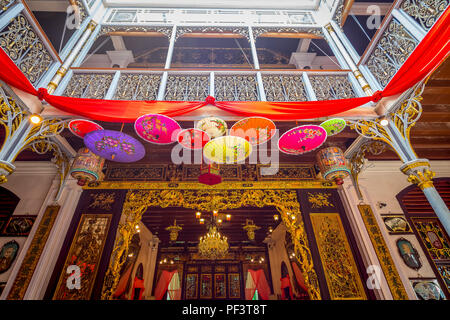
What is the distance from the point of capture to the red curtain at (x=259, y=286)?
891 cm

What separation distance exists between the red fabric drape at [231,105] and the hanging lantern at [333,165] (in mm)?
902

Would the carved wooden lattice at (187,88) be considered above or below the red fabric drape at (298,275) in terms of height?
above

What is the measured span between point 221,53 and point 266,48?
151 centimetres

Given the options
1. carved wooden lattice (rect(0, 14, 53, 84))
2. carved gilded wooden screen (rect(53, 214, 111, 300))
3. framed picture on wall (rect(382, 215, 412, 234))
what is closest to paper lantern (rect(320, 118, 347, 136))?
framed picture on wall (rect(382, 215, 412, 234))

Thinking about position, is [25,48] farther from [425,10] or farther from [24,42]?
[425,10]

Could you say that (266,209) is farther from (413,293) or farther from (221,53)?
(221,53)

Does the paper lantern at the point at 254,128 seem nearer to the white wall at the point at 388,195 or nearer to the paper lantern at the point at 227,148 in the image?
the paper lantern at the point at 227,148

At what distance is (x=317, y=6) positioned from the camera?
225 inches

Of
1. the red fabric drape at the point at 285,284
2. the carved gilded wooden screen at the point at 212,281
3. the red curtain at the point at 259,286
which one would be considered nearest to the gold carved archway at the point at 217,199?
the red fabric drape at the point at 285,284

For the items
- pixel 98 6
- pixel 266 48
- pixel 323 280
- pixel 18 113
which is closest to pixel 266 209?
pixel 323 280

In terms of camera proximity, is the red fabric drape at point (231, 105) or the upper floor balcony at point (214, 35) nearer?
the red fabric drape at point (231, 105)

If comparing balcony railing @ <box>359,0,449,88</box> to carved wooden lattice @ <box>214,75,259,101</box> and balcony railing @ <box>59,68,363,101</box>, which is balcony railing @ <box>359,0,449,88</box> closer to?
balcony railing @ <box>59,68,363,101</box>

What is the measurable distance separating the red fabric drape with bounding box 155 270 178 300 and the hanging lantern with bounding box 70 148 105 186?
6.77 m

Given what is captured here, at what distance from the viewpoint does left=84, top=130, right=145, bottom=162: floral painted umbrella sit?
3.07 m
